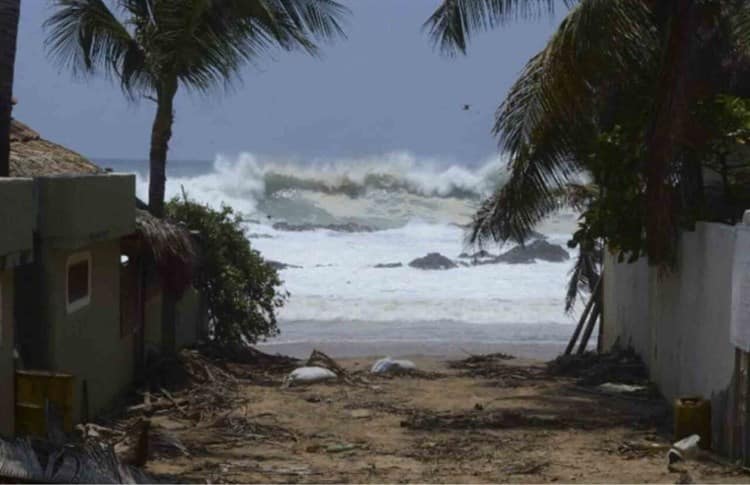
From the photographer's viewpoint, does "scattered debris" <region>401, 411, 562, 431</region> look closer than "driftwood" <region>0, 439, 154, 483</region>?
No

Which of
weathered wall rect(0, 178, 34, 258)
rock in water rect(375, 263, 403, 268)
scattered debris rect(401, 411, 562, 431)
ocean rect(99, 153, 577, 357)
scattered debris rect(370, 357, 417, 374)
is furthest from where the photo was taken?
rock in water rect(375, 263, 403, 268)

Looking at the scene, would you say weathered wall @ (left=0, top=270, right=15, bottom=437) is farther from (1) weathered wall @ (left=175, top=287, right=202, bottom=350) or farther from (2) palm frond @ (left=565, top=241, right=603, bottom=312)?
(2) palm frond @ (left=565, top=241, right=603, bottom=312)

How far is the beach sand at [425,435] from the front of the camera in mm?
10328

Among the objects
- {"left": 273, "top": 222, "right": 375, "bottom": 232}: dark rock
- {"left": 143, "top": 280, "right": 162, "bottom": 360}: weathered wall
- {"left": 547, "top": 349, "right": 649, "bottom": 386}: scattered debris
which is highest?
{"left": 273, "top": 222, "right": 375, "bottom": 232}: dark rock

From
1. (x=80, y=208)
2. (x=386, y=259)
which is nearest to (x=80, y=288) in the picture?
(x=80, y=208)

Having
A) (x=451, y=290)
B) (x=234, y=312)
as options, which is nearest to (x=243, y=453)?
(x=234, y=312)

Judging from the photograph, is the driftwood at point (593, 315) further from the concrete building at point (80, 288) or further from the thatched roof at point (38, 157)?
the thatched roof at point (38, 157)

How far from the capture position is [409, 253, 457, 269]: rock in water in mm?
38656

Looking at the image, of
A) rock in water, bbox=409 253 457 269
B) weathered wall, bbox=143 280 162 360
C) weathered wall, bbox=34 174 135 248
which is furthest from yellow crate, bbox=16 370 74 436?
rock in water, bbox=409 253 457 269

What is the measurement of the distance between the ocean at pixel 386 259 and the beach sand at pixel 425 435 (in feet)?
25.6

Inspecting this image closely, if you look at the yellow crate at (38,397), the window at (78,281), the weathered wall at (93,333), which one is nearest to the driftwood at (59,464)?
the yellow crate at (38,397)

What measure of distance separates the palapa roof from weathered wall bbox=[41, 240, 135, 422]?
937 millimetres

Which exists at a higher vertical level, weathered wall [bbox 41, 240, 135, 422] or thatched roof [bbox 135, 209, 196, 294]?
thatched roof [bbox 135, 209, 196, 294]

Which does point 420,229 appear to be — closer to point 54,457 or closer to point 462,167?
point 462,167
